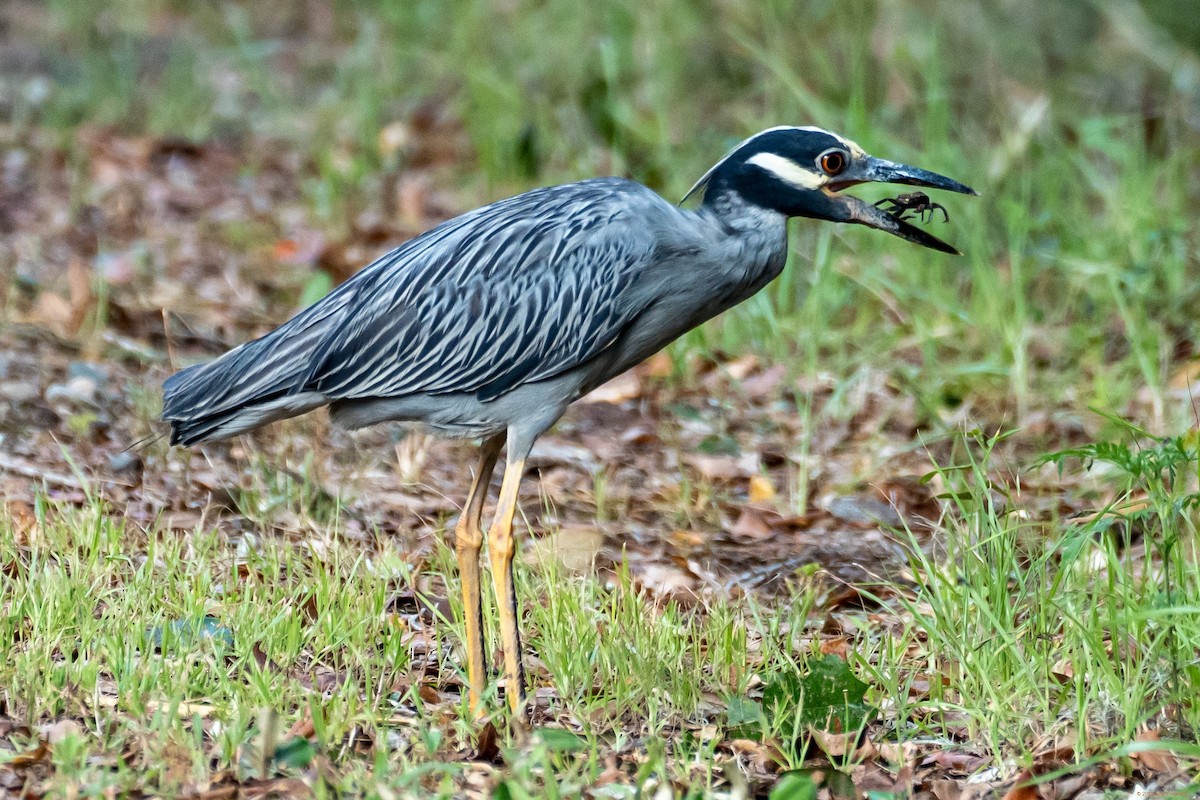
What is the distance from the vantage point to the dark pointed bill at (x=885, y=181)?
4543mm

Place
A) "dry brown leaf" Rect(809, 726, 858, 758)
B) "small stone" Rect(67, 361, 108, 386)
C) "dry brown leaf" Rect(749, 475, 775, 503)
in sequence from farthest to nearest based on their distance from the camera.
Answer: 1. "small stone" Rect(67, 361, 108, 386)
2. "dry brown leaf" Rect(749, 475, 775, 503)
3. "dry brown leaf" Rect(809, 726, 858, 758)

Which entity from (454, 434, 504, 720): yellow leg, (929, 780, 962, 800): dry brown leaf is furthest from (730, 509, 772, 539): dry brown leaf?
(929, 780, 962, 800): dry brown leaf

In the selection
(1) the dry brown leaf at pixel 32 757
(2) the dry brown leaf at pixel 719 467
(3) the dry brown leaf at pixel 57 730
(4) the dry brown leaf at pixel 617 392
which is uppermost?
(4) the dry brown leaf at pixel 617 392

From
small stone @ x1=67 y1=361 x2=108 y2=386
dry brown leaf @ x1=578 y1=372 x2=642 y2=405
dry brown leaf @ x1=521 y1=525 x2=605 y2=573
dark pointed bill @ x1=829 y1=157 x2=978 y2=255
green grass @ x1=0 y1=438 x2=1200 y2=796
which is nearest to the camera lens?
green grass @ x1=0 y1=438 x2=1200 y2=796

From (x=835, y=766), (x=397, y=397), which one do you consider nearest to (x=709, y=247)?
(x=397, y=397)

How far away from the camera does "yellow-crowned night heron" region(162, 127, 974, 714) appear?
442 cm

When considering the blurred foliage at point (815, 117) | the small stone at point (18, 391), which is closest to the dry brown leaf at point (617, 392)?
the blurred foliage at point (815, 117)

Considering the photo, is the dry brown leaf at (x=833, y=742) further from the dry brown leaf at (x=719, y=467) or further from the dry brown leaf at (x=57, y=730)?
the dry brown leaf at (x=719, y=467)

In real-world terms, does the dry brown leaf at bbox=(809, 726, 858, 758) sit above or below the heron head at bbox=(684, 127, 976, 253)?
below

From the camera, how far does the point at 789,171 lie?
14.9ft

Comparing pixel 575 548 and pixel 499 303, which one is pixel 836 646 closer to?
pixel 575 548

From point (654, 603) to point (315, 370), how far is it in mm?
1199

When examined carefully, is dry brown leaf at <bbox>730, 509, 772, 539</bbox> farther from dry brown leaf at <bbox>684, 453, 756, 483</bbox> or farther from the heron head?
the heron head

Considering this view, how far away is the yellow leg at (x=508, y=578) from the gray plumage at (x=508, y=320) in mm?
196
